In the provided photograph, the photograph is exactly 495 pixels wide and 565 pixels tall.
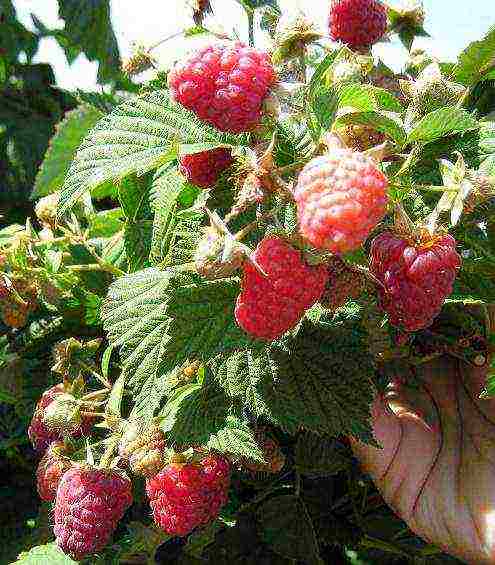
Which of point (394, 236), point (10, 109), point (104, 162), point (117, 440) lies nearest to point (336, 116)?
point (394, 236)

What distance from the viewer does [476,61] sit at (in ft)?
2.77

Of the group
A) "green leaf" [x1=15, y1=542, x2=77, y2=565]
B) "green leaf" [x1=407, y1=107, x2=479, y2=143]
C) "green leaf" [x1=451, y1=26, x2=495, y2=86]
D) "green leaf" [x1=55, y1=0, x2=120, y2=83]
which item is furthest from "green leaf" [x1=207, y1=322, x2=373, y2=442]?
"green leaf" [x1=55, y1=0, x2=120, y2=83]

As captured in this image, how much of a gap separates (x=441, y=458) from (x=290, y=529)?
0.25m

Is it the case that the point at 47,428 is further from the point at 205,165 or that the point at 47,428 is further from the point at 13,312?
the point at 205,165

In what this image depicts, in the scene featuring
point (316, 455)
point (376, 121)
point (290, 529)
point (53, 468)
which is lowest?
→ point (290, 529)

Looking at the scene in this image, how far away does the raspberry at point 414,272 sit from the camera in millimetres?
615

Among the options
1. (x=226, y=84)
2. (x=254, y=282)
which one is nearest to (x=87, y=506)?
(x=254, y=282)

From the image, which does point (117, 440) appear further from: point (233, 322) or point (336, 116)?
point (336, 116)

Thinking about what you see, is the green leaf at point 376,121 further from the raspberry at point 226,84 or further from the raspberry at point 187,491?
the raspberry at point 187,491

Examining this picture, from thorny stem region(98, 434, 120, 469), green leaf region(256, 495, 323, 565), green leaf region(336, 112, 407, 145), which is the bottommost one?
green leaf region(256, 495, 323, 565)

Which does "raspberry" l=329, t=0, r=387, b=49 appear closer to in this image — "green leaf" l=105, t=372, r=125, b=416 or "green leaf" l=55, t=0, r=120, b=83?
"green leaf" l=105, t=372, r=125, b=416

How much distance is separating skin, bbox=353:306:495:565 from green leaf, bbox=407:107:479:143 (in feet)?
1.20

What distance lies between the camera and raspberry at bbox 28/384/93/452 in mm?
958

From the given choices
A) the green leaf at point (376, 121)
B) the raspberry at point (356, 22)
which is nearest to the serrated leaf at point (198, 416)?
the green leaf at point (376, 121)
